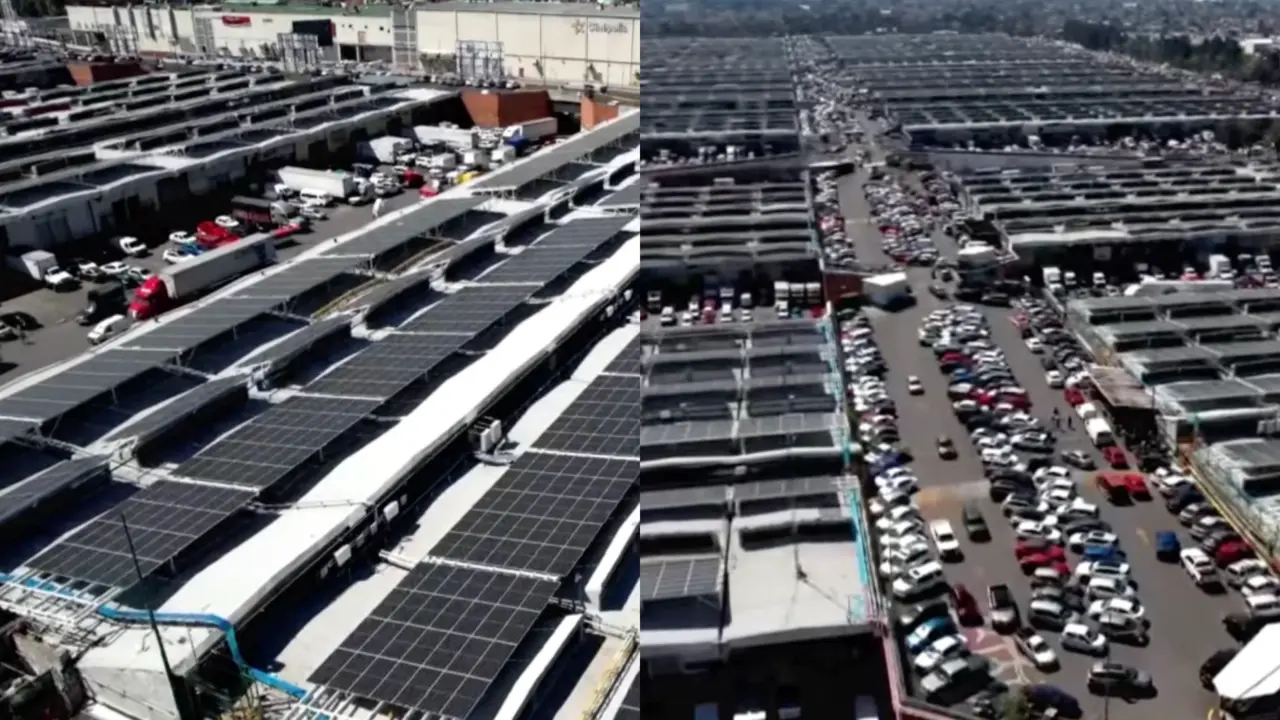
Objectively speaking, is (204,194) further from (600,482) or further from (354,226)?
(600,482)

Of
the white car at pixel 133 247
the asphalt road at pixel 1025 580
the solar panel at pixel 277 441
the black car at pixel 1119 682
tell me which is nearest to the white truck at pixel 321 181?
the white car at pixel 133 247

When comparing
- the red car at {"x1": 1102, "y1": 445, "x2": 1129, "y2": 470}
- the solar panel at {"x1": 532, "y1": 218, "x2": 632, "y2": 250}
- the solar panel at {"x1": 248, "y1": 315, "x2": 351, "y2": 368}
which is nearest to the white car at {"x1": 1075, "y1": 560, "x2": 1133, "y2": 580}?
the red car at {"x1": 1102, "y1": 445, "x2": 1129, "y2": 470}

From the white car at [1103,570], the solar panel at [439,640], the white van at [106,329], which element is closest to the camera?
the solar panel at [439,640]

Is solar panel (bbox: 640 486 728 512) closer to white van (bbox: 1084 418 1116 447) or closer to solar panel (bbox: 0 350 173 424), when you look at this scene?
white van (bbox: 1084 418 1116 447)

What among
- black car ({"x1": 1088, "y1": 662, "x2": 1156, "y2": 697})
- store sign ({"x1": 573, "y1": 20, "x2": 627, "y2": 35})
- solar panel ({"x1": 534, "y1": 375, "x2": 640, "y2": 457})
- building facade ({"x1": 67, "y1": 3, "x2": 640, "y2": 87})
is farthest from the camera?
building facade ({"x1": 67, "y1": 3, "x2": 640, "y2": 87})

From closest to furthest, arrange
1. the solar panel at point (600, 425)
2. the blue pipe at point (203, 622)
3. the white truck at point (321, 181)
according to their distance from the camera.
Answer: the blue pipe at point (203, 622)
the solar panel at point (600, 425)
the white truck at point (321, 181)

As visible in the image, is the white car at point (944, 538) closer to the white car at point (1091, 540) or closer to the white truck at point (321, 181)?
the white car at point (1091, 540)
